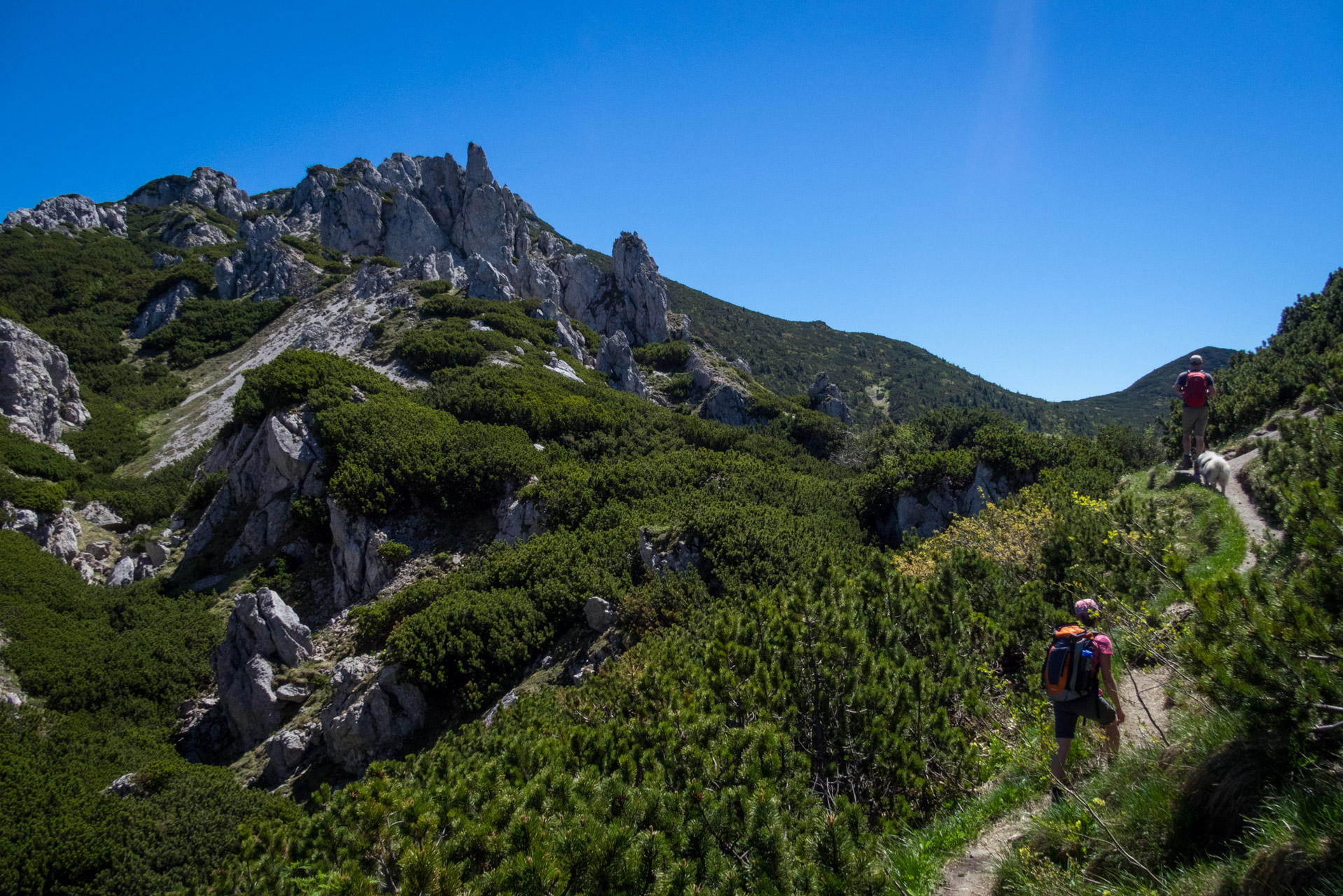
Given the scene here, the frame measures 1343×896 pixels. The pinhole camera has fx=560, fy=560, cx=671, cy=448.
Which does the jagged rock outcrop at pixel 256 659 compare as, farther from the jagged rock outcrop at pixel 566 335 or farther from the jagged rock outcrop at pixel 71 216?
the jagged rock outcrop at pixel 71 216

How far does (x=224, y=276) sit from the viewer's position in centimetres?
5253

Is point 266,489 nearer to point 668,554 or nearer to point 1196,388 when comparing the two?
point 668,554

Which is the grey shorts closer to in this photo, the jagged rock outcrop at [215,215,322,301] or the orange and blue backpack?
the orange and blue backpack

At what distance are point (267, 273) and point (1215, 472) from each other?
66.1 meters

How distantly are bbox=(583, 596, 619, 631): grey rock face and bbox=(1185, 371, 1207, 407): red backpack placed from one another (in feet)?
44.0

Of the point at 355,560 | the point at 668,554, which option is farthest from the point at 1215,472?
the point at 355,560

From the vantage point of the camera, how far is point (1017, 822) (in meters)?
5.04

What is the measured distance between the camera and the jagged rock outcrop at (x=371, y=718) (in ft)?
45.3

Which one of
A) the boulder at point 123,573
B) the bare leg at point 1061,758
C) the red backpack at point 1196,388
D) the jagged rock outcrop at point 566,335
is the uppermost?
the jagged rock outcrop at point 566,335

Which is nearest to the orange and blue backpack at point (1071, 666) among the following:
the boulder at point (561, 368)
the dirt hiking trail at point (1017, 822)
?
the dirt hiking trail at point (1017, 822)

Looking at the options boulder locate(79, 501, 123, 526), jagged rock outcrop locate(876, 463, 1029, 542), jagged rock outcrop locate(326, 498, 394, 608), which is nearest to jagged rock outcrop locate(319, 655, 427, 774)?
jagged rock outcrop locate(326, 498, 394, 608)

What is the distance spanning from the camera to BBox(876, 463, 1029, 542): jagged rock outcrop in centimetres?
2484

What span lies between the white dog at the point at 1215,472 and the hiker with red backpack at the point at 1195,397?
1022 mm

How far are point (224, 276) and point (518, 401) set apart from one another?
4416cm
